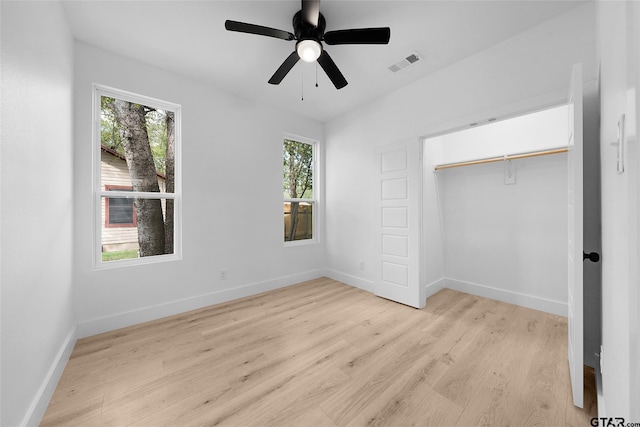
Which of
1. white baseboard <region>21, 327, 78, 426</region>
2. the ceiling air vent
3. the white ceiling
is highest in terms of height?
the white ceiling

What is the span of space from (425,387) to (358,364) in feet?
1.59

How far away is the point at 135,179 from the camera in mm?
2695

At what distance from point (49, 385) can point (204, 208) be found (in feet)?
6.33

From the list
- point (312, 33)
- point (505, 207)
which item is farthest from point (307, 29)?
point (505, 207)

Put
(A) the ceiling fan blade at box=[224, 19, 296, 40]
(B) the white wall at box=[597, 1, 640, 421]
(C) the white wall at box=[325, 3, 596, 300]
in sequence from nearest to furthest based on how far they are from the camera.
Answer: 1. (B) the white wall at box=[597, 1, 640, 421]
2. (A) the ceiling fan blade at box=[224, 19, 296, 40]
3. (C) the white wall at box=[325, 3, 596, 300]

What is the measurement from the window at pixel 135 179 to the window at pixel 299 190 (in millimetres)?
1606

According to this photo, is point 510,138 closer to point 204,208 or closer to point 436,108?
point 436,108

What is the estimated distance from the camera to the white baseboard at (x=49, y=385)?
1.31 meters

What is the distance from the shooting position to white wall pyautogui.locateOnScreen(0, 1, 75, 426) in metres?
1.13

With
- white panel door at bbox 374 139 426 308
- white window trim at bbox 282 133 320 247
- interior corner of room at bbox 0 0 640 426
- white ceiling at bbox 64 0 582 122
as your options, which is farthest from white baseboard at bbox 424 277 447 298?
white ceiling at bbox 64 0 582 122

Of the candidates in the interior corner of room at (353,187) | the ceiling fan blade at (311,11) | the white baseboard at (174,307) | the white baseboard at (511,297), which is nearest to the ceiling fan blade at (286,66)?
the ceiling fan blade at (311,11)

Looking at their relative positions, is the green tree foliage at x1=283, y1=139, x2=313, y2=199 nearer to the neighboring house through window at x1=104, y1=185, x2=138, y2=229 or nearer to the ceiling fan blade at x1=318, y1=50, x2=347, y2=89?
the ceiling fan blade at x1=318, y1=50, x2=347, y2=89

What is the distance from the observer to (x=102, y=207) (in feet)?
8.13

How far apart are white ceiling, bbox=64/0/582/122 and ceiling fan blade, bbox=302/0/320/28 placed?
→ 0.21 meters
